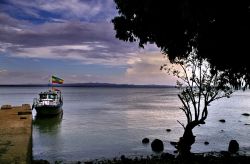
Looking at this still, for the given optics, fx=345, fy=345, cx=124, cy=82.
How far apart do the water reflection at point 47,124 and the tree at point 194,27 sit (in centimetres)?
3622

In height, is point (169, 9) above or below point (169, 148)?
above

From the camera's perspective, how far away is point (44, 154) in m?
32.2

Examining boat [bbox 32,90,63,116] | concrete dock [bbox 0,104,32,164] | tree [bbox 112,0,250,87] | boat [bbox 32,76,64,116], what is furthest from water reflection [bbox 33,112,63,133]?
tree [bbox 112,0,250,87]

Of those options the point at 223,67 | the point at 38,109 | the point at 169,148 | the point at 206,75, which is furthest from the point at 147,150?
the point at 38,109

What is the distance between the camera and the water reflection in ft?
168

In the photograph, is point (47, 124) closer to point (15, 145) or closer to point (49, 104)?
point (49, 104)

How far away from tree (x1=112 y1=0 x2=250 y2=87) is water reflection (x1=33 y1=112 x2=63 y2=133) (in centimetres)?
3622

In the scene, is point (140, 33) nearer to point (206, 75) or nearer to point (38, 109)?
point (206, 75)

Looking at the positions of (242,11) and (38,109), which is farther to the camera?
(38,109)

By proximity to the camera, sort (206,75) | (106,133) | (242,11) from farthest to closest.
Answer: (106,133), (206,75), (242,11)

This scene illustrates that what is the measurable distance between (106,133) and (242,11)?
35.4m

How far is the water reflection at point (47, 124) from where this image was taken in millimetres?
51175

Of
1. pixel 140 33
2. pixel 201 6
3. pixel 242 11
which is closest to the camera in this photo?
pixel 201 6

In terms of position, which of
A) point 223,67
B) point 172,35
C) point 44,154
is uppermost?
point 172,35
